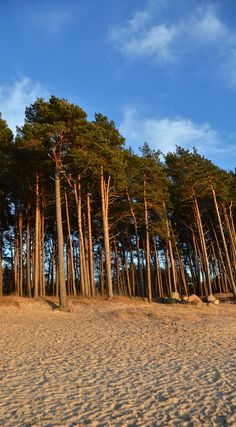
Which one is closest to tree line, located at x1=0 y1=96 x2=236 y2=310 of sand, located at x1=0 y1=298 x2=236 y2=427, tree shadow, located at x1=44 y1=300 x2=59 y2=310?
tree shadow, located at x1=44 y1=300 x2=59 y2=310

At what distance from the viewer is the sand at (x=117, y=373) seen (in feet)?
16.8

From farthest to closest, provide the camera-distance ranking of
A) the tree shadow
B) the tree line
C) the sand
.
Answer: the tree line
the tree shadow
the sand

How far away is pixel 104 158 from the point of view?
75.3ft

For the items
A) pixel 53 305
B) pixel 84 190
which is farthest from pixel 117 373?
pixel 84 190

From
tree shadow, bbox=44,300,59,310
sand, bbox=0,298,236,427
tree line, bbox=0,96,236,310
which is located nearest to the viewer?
sand, bbox=0,298,236,427

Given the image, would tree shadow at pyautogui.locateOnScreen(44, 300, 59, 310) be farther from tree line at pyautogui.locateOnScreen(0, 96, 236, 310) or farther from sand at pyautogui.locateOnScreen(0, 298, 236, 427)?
sand at pyautogui.locateOnScreen(0, 298, 236, 427)

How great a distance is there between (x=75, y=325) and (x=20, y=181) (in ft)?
45.4

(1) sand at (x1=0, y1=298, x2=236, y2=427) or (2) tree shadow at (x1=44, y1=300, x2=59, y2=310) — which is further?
(2) tree shadow at (x1=44, y1=300, x2=59, y2=310)

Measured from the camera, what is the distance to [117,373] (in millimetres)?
7602

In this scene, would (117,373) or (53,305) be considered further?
(53,305)

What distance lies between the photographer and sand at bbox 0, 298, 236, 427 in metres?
5.12

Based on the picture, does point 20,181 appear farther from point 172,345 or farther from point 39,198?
point 172,345

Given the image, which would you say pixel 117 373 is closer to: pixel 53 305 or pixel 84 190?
pixel 53 305

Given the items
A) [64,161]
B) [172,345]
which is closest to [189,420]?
[172,345]
